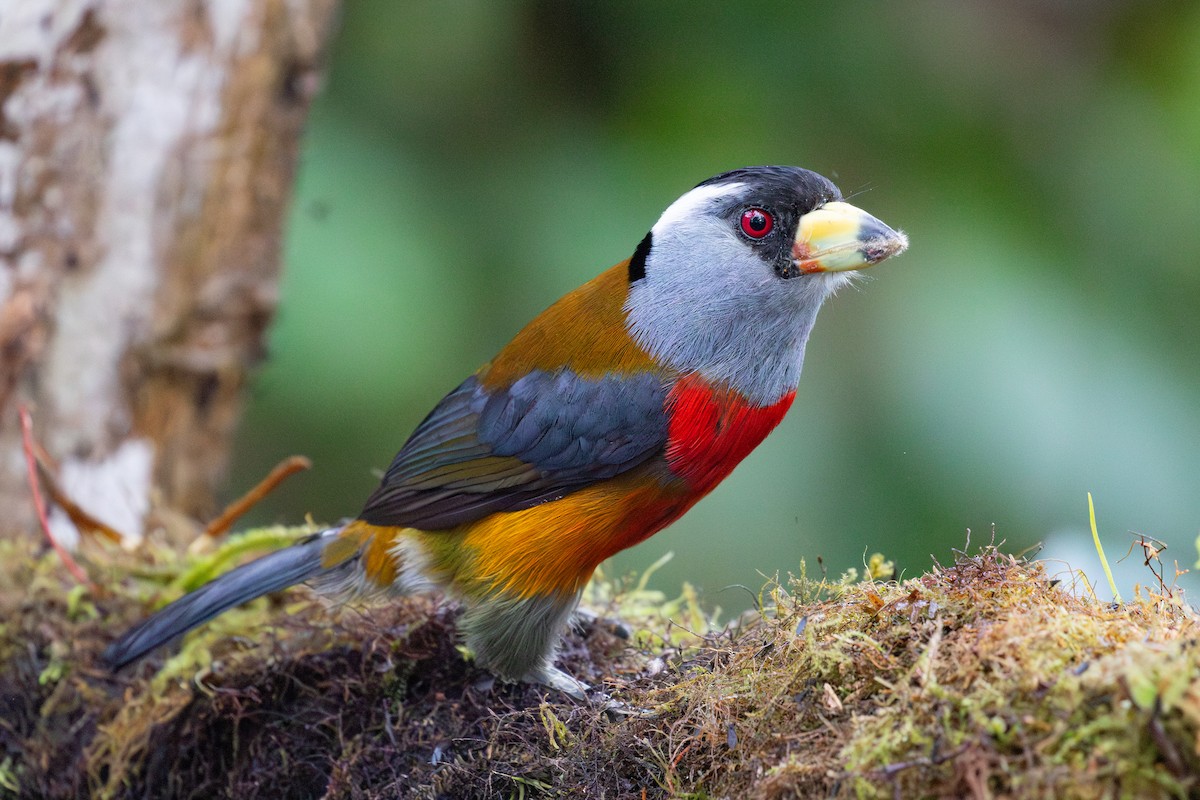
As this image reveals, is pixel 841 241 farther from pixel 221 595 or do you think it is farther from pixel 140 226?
pixel 140 226

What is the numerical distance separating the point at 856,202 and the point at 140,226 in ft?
9.67

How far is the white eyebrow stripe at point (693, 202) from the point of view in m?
3.05

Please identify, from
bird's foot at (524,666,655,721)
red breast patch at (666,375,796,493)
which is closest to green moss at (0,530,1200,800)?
bird's foot at (524,666,655,721)

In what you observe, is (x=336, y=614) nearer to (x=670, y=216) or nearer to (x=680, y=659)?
(x=680, y=659)

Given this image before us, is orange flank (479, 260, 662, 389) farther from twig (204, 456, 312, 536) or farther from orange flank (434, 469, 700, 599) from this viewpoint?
twig (204, 456, 312, 536)

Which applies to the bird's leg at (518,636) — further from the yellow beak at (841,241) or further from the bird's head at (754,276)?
the yellow beak at (841,241)

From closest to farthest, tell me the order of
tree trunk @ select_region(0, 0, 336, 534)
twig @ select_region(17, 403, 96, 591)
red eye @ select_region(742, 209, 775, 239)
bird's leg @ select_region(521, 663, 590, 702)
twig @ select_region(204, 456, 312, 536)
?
bird's leg @ select_region(521, 663, 590, 702), red eye @ select_region(742, 209, 775, 239), twig @ select_region(17, 403, 96, 591), twig @ select_region(204, 456, 312, 536), tree trunk @ select_region(0, 0, 336, 534)

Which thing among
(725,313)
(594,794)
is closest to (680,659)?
(594,794)

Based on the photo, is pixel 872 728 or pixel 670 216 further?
pixel 670 216

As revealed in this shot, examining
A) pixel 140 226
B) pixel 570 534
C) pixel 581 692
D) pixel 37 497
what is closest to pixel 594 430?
pixel 570 534

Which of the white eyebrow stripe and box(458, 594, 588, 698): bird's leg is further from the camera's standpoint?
the white eyebrow stripe

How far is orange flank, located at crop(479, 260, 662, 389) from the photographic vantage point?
3.00m

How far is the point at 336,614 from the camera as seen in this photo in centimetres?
315

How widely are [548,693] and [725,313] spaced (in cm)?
108
